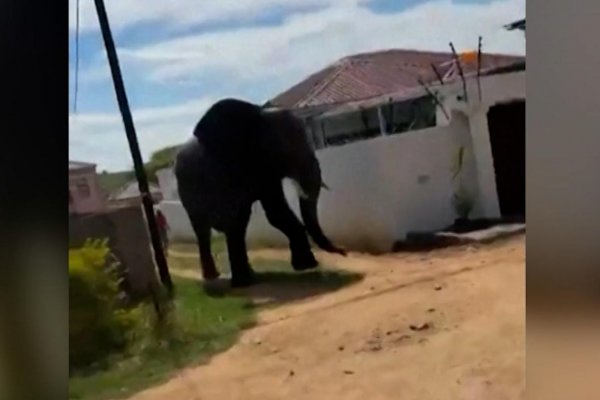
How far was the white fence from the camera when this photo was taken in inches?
49.2

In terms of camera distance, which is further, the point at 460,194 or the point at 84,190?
the point at 84,190

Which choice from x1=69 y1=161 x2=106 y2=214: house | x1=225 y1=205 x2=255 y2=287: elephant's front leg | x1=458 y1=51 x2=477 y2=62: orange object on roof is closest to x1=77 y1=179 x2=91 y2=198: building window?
x1=69 y1=161 x2=106 y2=214: house

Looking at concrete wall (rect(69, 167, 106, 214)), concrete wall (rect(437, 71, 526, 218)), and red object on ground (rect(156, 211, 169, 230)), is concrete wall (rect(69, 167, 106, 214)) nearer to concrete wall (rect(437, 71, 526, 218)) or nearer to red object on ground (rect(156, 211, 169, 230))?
red object on ground (rect(156, 211, 169, 230))

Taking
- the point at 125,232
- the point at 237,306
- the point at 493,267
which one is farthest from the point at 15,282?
the point at 493,267

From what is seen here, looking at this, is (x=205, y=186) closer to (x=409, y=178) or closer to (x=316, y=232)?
(x=316, y=232)

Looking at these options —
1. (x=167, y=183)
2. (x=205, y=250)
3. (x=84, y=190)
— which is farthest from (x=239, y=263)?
(x=84, y=190)

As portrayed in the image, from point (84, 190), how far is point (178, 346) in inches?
10.6

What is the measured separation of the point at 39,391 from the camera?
136 centimetres

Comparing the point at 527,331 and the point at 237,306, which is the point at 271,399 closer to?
the point at 237,306

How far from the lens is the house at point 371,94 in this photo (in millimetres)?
1255

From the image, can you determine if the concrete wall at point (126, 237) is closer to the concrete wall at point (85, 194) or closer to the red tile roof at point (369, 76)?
the concrete wall at point (85, 194)

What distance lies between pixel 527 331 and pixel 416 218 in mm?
210

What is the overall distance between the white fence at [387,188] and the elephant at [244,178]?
0.02 meters

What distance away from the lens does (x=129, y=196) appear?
4.38ft
